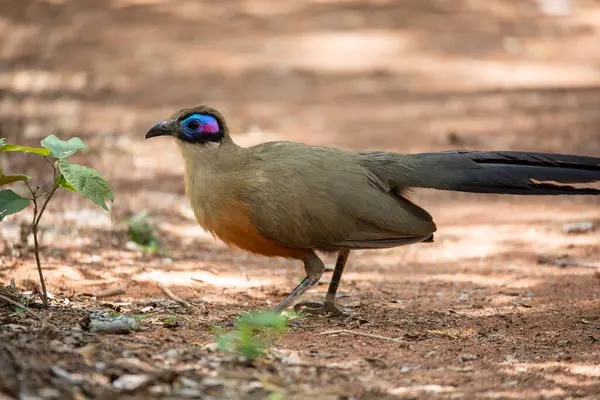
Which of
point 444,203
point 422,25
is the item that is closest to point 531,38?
point 422,25

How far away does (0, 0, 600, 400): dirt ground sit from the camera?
4434 millimetres

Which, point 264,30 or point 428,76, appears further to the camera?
point 264,30

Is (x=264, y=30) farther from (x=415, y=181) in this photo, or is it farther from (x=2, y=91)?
(x=415, y=181)

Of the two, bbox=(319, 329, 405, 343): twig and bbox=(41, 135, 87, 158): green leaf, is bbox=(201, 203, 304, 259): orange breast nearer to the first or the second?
bbox=(319, 329, 405, 343): twig

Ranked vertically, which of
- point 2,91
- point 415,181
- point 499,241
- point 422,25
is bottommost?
point 499,241

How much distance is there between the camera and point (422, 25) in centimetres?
1564

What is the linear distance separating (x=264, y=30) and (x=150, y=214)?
26.1 ft

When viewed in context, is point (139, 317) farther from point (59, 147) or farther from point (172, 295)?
point (59, 147)

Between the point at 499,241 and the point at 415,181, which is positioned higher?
the point at 415,181

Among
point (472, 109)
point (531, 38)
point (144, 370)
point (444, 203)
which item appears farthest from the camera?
point (531, 38)

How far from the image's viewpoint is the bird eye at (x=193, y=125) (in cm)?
596

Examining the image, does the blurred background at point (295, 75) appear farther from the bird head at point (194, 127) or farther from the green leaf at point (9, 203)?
the green leaf at point (9, 203)

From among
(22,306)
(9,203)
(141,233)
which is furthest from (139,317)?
(141,233)

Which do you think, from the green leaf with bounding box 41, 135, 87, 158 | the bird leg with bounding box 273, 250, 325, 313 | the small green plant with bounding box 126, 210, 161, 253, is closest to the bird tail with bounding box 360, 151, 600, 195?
the bird leg with bounding box 273, 250, 325, 313
